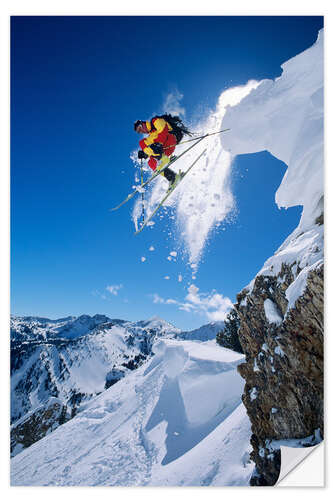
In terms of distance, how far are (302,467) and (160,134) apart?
5.67 metres

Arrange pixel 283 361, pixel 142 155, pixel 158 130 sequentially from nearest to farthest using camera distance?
1. pixel 283 361
2. pixel 158 130
3. pixel 142 155

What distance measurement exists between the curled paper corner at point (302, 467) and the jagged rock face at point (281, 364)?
0.38 ft

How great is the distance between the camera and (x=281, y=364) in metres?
3.89

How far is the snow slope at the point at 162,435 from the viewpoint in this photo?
13.9 feet

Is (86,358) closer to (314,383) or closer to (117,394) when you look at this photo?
(117,394)

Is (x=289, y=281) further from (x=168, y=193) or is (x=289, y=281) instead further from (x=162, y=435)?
(x=162, y=435)

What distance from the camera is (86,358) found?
105 metres

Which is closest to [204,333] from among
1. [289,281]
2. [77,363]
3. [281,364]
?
[77,363]

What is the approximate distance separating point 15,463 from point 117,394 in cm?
984

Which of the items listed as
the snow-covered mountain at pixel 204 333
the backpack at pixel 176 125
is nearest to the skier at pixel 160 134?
the backpack at pixel 176 125

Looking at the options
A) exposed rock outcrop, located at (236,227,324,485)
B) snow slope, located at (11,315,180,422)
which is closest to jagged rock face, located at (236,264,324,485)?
exposed rock outcrop, located at (236,227,324,485)

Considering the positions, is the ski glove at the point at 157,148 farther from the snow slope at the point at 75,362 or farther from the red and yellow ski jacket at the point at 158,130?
the snow slope at the point at 75,362
